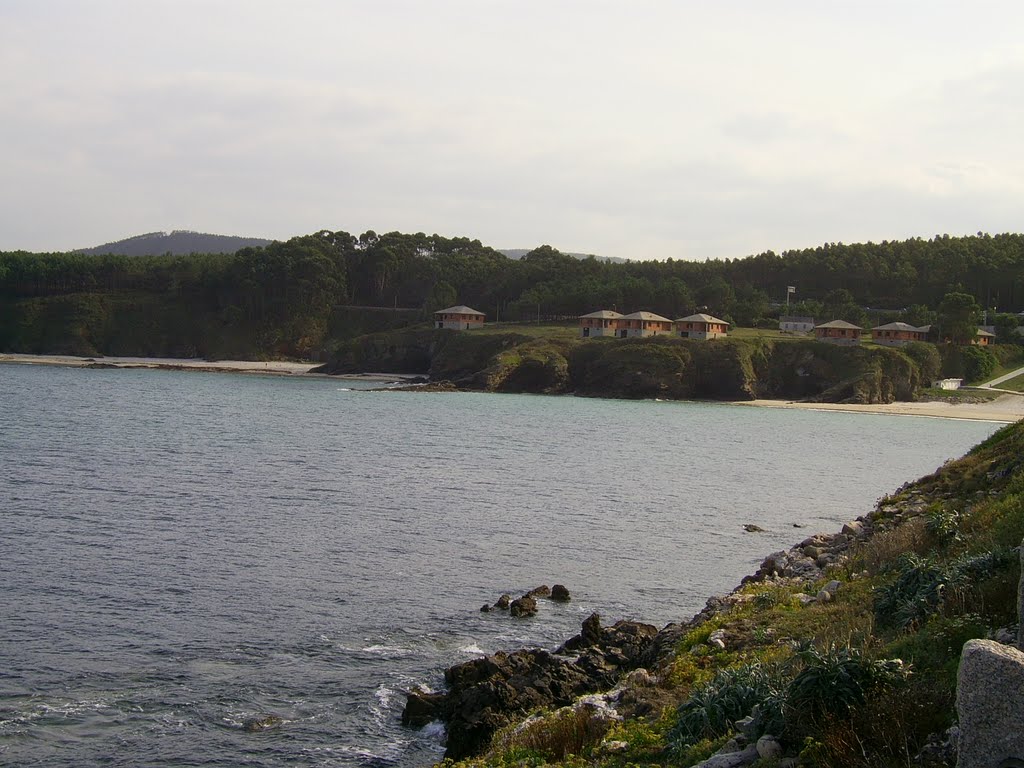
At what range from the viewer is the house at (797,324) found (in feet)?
429

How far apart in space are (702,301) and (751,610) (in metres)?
130

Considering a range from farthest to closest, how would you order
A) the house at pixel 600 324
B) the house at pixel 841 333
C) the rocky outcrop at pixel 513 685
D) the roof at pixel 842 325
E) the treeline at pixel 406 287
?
1. the treeline at pixel 406 287
2. the house at pixel 600 324
3. the roof at pixel 842 325
4. the house at pixel 841 333
5. the rocky outcrop at pixel 513 685

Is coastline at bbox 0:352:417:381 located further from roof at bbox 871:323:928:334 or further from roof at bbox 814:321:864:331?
roof at bbox 871:323:928:334

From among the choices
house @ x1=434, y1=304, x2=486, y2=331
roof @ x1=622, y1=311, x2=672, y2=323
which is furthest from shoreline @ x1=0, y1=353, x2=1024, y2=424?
roof @ x1=622, y1=311, x2=672, y2=323

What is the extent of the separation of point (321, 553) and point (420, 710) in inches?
494

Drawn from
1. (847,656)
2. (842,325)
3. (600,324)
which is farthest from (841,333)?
(847,656)

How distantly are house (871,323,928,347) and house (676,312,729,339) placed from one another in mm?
19743

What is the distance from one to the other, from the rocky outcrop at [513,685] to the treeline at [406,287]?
126 meters

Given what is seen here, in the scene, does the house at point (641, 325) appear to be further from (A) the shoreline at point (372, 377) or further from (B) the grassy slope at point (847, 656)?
(B) the grassy slope at point (847, 656)

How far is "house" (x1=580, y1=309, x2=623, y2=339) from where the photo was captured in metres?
130

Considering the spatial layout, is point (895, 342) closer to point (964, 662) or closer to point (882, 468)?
point (882, 468)

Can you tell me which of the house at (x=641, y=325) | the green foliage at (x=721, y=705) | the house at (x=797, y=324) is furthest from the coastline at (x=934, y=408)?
the green foliage at (x=721, y=705)

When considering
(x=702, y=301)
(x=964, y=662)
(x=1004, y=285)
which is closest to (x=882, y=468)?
(x=964, y=662)

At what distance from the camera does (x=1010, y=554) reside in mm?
13250
